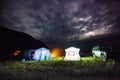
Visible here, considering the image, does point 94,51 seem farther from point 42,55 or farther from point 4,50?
point 4,50

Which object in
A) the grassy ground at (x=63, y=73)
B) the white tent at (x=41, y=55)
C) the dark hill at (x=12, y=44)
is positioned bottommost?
the grassy ground at (x=63, y=73)

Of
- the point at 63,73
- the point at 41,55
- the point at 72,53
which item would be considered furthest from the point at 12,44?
the point at 63,73

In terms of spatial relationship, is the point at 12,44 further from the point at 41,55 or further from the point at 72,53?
the point at 72,53

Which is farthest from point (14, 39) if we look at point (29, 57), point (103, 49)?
point (103, 49)

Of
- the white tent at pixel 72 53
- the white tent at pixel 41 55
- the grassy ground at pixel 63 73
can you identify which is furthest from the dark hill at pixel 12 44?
the grassy ground at pixel 63 73

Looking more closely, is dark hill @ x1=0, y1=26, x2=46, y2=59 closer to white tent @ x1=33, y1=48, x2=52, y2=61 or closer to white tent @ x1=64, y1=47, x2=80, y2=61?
white tent @ x1=33, y1=48, x2=52, y2=61

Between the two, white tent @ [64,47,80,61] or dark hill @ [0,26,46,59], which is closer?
white tent @ [64,47,80,61]

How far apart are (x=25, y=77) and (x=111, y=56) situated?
1214cm

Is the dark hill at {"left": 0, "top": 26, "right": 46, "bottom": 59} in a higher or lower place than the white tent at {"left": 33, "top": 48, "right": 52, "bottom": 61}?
higher

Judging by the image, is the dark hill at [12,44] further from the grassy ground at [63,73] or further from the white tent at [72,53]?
the grassy ground at [63,73]

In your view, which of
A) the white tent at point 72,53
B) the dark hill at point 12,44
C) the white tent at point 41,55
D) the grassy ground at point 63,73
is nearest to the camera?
the grassy ground at point 63,73

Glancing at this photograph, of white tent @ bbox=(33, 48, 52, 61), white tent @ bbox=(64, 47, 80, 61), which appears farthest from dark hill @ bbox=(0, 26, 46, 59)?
white tent @ bbox=(64, 47, 80, 61)

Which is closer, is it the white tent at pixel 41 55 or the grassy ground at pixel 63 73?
the grassy ground at pixel 63 73

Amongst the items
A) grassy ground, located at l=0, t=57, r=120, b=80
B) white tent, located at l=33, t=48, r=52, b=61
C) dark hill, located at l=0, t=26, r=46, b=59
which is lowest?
grassy ground, located at l=0, t=57, r=120, b=80
